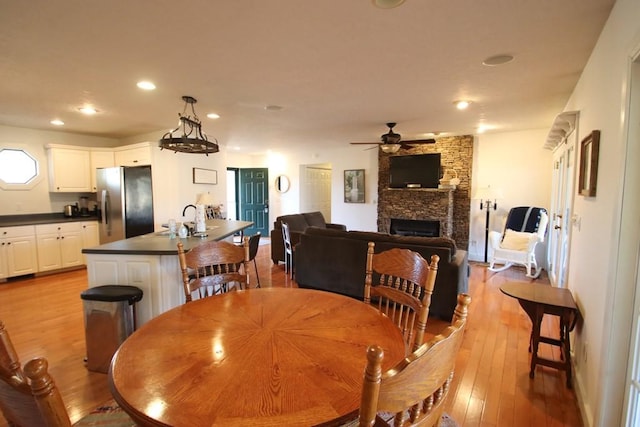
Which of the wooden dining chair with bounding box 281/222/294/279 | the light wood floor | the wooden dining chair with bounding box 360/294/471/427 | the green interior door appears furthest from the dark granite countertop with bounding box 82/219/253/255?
the green interior door

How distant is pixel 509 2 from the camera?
171 cm

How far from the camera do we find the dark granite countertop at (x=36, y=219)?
4683mm

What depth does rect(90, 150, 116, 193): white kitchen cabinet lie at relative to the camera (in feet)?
17.9

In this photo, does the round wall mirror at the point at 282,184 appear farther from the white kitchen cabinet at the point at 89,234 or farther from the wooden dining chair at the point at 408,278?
the wooden dining chair at the point at 408,278

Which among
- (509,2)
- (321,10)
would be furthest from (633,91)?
(321,10)

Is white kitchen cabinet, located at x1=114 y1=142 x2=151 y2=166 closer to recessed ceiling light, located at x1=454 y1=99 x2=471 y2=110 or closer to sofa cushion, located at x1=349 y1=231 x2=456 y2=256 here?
sofa cushion, located at x1=349 y1=231 x2=456 y2=256

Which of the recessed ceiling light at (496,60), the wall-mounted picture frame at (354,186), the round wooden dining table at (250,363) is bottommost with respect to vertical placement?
the round wooden dining table at (250,363)

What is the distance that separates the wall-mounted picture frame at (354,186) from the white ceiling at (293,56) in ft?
10.3

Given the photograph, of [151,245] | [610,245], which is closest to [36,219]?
[151,245]

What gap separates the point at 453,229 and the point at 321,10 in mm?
5332

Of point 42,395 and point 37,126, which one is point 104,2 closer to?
point 42,395

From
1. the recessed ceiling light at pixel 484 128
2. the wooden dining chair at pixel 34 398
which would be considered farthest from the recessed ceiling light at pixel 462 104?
the wooden dining chair at pixel 34 398

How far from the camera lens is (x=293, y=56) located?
239cm

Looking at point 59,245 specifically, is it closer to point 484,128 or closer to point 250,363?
point 250,363
